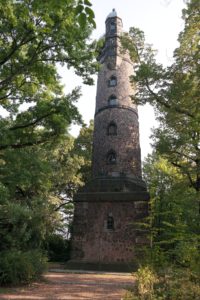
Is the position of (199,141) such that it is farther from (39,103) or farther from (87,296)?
(87,296)

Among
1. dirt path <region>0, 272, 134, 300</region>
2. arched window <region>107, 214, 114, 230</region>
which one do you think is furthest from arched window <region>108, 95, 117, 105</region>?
dirt path <region>0, 272, 134, 300</region>

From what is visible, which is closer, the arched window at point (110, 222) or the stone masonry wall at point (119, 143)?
the arched window at point (110, 222)

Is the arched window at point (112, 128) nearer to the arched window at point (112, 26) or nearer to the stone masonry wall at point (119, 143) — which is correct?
the stone masonry wall at point (119, 143)

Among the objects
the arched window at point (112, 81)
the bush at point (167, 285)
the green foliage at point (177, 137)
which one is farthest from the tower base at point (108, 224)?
the bush at point (167, 285)

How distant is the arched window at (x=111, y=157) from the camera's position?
1980 cm

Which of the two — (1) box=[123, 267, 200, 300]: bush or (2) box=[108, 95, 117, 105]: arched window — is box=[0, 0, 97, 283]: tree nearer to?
(1) box=[123, 267, 200, 300]: bush

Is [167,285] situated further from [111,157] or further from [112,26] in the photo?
[112,26]

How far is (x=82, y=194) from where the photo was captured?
18.7 m

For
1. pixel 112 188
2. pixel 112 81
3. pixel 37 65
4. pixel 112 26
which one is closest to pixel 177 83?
pixel 37 65

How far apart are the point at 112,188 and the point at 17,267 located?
951 cm

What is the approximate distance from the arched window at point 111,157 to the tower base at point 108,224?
123 centimetres

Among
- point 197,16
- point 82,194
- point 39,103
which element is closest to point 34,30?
point 39,103

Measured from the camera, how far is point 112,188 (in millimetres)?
18469

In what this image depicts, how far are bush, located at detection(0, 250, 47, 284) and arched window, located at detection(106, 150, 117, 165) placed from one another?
999cm
